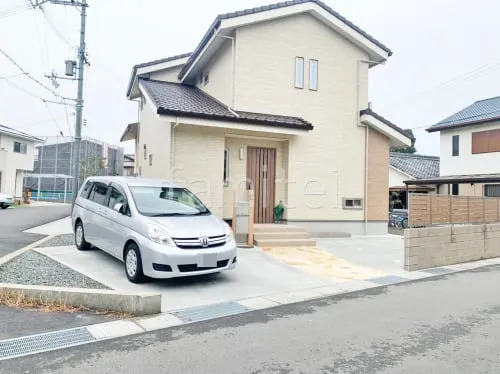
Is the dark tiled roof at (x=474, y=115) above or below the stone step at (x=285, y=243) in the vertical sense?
above

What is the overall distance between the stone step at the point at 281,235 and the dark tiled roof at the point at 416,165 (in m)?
18.9

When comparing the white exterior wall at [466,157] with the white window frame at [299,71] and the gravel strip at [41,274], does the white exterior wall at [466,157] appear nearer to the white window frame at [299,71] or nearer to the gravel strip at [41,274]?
the white window frame at [299,71]

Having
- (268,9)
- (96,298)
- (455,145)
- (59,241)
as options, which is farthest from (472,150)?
(96,298)

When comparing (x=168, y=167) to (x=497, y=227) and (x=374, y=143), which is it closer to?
(x=374, y=143)

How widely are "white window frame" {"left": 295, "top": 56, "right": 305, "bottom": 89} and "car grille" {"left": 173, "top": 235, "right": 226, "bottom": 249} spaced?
7417 millimetres

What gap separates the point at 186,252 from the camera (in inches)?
231

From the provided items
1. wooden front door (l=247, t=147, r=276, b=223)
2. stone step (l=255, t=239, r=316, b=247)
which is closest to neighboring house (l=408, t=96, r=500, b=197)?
wooden front door (l=247, t=147, r=276, b=223)

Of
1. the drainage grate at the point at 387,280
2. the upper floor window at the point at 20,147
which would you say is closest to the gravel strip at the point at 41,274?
the drainage grate at the point at 387,280

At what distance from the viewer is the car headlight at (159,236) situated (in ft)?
19.1

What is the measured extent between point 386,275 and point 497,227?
5237 millimetres

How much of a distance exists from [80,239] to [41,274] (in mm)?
2345

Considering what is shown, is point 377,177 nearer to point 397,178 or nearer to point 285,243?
point 285,243

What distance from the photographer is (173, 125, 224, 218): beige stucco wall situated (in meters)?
10.5

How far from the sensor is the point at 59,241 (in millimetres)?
9516
